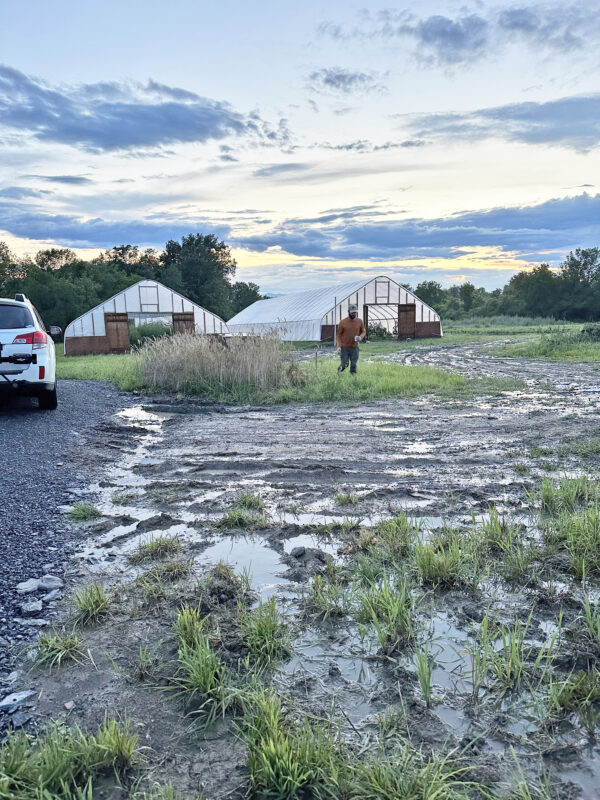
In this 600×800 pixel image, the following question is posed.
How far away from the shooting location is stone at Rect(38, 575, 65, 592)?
3.70 meters

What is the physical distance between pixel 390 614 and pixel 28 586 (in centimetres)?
229

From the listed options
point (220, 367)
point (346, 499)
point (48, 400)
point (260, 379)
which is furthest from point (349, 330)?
point (346, 499)

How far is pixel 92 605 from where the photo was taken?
3336 millimetres

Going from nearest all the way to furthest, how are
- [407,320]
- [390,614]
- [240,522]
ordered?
1. [390,614]
2. [240,522]
3. [407,320]

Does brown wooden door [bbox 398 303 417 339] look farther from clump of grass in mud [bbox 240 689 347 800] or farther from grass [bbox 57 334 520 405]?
clump of grass in mud [bbox 240 689 347 800]

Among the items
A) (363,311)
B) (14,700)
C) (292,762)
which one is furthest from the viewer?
(363,311)

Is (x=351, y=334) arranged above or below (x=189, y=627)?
above

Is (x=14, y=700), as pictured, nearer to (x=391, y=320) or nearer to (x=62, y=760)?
(x=62, y=760)

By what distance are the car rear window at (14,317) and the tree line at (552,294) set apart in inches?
2429

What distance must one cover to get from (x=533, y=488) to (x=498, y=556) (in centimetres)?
180

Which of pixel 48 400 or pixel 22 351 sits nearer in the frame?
pixel 22 351

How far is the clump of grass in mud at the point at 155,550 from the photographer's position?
4.17 metres

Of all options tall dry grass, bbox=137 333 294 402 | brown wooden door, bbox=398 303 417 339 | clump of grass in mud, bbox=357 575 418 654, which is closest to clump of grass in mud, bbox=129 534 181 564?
clump of grass in mud, bbox=357 575 418 654

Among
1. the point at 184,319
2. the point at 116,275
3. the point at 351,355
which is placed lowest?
the point at 351,355
